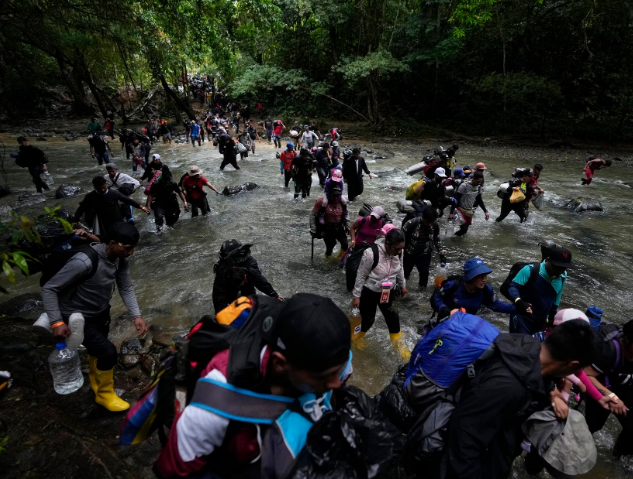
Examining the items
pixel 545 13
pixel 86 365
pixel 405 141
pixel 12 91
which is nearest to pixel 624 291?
pixel 86 365

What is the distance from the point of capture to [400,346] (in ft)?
15.5

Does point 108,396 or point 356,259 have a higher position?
point 356,259

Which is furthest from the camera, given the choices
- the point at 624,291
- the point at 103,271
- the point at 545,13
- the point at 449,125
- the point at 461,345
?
the point at 449,125

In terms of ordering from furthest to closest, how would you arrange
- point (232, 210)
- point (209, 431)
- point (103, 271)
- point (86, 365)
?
1. point (232, 210)
2. point (86, 365)
3. point (103, 271)
4. point (209, 431)

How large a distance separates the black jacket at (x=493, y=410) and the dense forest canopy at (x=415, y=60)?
38.8 ft

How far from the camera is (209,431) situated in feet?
4.13

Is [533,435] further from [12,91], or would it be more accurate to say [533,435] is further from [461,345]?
[12,91]

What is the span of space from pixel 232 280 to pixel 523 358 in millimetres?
2801

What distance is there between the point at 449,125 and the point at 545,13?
7.85m

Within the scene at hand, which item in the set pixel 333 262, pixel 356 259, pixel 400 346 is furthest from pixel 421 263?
pixel 333 262

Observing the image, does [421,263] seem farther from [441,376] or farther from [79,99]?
[79,99]

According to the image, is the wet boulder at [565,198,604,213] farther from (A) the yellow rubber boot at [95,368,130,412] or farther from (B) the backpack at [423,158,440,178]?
(A) the yellow rubber boot at [95,368,130,412]

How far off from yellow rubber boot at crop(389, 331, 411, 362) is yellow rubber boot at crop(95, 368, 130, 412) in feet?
10.3

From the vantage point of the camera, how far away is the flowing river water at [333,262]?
17.4ft
